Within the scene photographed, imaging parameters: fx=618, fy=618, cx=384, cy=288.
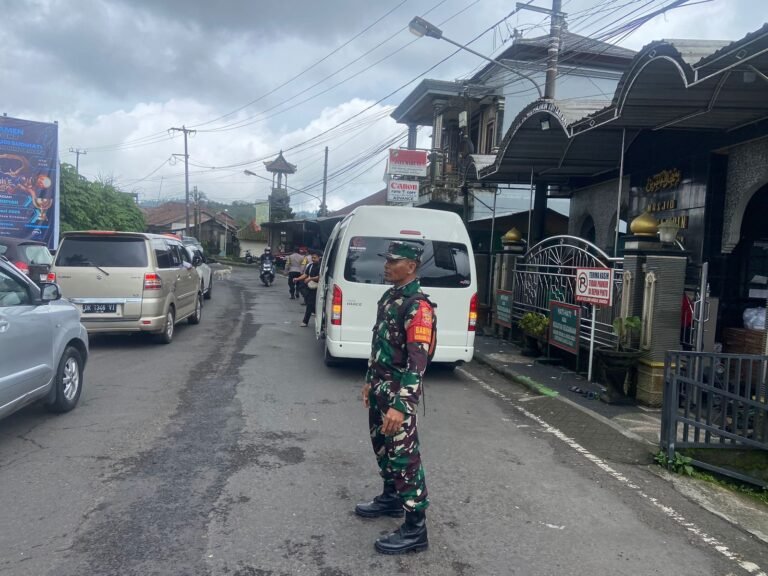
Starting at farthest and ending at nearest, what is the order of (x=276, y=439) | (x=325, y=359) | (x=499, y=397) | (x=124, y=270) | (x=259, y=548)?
(x=124, y=270)
(x=325, y=359)
(x=499, y=397)
(x=276, y=439)
(x=259, y=548)

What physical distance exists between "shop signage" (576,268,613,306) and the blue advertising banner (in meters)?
14.1

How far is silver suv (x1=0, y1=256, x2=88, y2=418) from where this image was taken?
15.5 ft

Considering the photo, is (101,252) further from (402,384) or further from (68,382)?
(402,384)

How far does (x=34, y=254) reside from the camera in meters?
11.2

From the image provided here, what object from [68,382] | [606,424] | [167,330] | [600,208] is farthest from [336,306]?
[600,208]

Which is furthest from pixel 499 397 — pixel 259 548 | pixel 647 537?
pixel 259 548

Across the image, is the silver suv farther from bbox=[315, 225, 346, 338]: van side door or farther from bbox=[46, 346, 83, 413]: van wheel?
bbox=[315, 225, 346, 338]: van side door

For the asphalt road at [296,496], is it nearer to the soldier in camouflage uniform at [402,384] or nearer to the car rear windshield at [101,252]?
the soldier in camouflage uniform at [402,384]

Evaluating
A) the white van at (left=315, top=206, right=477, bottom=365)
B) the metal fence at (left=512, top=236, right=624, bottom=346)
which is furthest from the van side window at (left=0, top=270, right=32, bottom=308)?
the metal fence at (left=512, top=236, right=624, bottom=346)

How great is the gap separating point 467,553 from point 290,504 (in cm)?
121

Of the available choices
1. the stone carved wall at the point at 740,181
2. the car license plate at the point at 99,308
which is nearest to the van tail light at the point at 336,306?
the car license plate at the point at 99,308

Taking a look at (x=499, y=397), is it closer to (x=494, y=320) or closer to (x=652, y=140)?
(x=494, y=320)

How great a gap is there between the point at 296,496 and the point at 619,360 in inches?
170

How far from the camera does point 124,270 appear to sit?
9.25 metres
